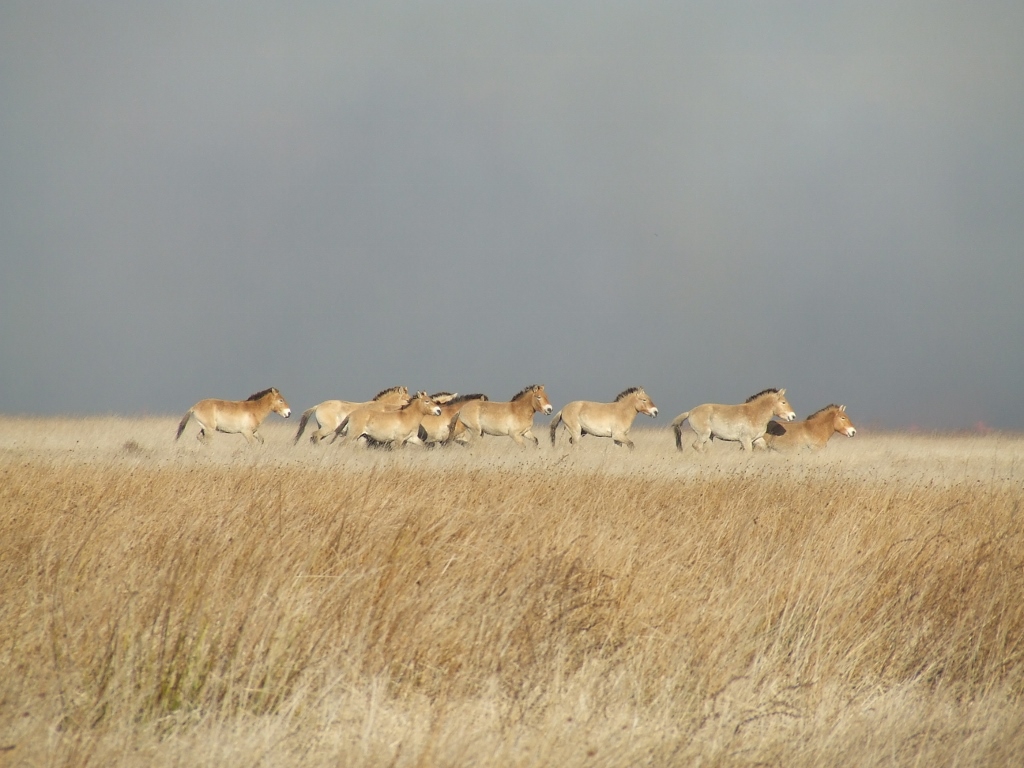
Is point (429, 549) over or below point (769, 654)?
over

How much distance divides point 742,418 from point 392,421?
29.9 ft

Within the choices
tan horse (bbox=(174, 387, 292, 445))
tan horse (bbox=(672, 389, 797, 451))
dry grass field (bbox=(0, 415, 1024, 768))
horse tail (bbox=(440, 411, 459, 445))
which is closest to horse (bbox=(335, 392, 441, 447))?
horse tail (bbox=(440, 411, 459, 445))

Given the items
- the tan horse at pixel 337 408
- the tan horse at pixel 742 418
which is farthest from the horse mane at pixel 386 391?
the tan horse at pixel 742 418

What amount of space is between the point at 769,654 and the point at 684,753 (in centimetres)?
175

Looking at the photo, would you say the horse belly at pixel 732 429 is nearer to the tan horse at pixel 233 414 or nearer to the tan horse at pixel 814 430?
the tan horse at pixel 814 430

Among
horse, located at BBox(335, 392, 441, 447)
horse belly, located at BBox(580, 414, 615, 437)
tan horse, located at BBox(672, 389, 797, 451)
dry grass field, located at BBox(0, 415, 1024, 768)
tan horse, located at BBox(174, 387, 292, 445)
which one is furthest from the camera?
horse belly, located at BBox(580, 414, 615, 437)

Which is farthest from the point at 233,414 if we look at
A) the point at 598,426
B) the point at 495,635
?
the point at 495,635

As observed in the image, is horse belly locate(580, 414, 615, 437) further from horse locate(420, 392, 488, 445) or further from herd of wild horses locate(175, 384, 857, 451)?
horse locate(420, 392, 488, 445)

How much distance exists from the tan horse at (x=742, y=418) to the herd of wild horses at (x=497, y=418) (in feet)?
0.08

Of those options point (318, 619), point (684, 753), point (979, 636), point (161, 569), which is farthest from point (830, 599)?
point (161, 569)

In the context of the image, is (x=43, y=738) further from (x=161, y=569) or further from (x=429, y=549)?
(x=429, y=549)

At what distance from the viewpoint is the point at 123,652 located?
477cm

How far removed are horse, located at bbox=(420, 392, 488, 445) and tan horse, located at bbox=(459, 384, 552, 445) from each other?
290 mm

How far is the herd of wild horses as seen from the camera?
2425 centimetres
